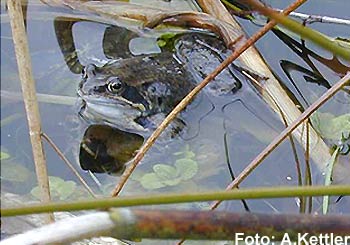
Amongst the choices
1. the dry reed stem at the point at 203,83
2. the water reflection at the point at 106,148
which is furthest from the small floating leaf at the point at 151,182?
the dry reed stem at the point at 203,83

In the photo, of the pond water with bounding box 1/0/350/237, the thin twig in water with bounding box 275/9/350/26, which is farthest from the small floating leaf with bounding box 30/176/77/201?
the thin twig in water with bounding box 275/9/350/26

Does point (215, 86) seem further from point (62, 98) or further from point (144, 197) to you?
point (144, 197)

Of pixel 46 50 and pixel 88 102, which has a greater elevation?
pixel 46 50

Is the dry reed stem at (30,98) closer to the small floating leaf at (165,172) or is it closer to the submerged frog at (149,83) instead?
the small floating leaf at (165,172)

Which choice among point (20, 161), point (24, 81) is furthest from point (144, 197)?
point (20, 161)

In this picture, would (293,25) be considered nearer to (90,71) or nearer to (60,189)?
(60,189)

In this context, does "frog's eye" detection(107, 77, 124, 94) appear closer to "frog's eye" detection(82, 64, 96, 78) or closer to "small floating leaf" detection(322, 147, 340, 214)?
"frog's eye" detection(82, 64, 96, 78)
